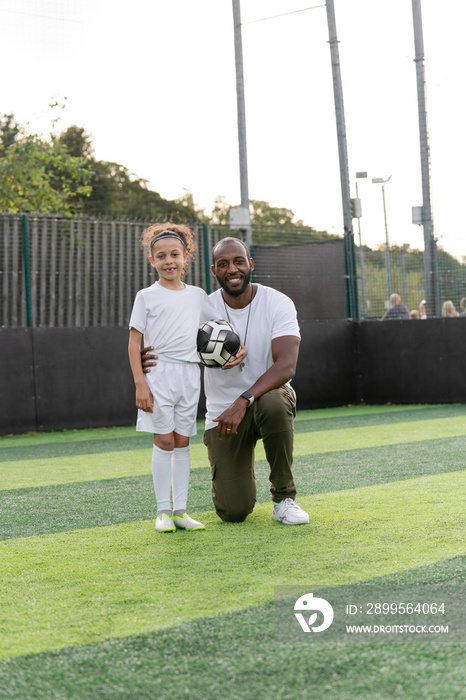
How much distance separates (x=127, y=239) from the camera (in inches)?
472

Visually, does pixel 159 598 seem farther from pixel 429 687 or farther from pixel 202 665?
pixel 429 687

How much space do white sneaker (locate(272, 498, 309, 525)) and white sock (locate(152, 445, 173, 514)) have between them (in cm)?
56

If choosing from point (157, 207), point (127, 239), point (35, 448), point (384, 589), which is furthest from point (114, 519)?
point (157, 207)

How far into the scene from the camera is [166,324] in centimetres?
440

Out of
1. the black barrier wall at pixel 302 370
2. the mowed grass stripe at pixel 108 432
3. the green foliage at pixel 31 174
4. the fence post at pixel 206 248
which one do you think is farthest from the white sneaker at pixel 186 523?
the green foliage at pixel 31 174

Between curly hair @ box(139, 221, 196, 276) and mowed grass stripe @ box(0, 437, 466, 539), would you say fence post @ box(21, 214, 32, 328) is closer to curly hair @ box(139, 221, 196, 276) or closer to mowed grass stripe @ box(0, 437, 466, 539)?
mowed grass stripe @ box(0, 437, 466, 539)

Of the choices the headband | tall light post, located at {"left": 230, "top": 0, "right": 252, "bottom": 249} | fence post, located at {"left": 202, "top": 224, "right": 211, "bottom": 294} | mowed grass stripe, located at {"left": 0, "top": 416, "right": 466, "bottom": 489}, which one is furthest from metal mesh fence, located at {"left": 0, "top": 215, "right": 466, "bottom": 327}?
the headband

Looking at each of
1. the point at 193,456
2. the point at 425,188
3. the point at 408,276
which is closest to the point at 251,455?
the point at 193,456

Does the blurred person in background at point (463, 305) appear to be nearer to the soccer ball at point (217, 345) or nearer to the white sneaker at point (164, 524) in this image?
the soccer ball at point (217, 345)

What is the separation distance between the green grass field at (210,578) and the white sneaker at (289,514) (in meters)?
0.05

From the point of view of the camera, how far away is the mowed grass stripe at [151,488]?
4777 mm

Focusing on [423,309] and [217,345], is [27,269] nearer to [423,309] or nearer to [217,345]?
[423,309]

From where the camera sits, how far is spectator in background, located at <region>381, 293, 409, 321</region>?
45.6ft

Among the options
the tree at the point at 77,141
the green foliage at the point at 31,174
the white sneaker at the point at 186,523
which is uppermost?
the tree at the point at 77,141
